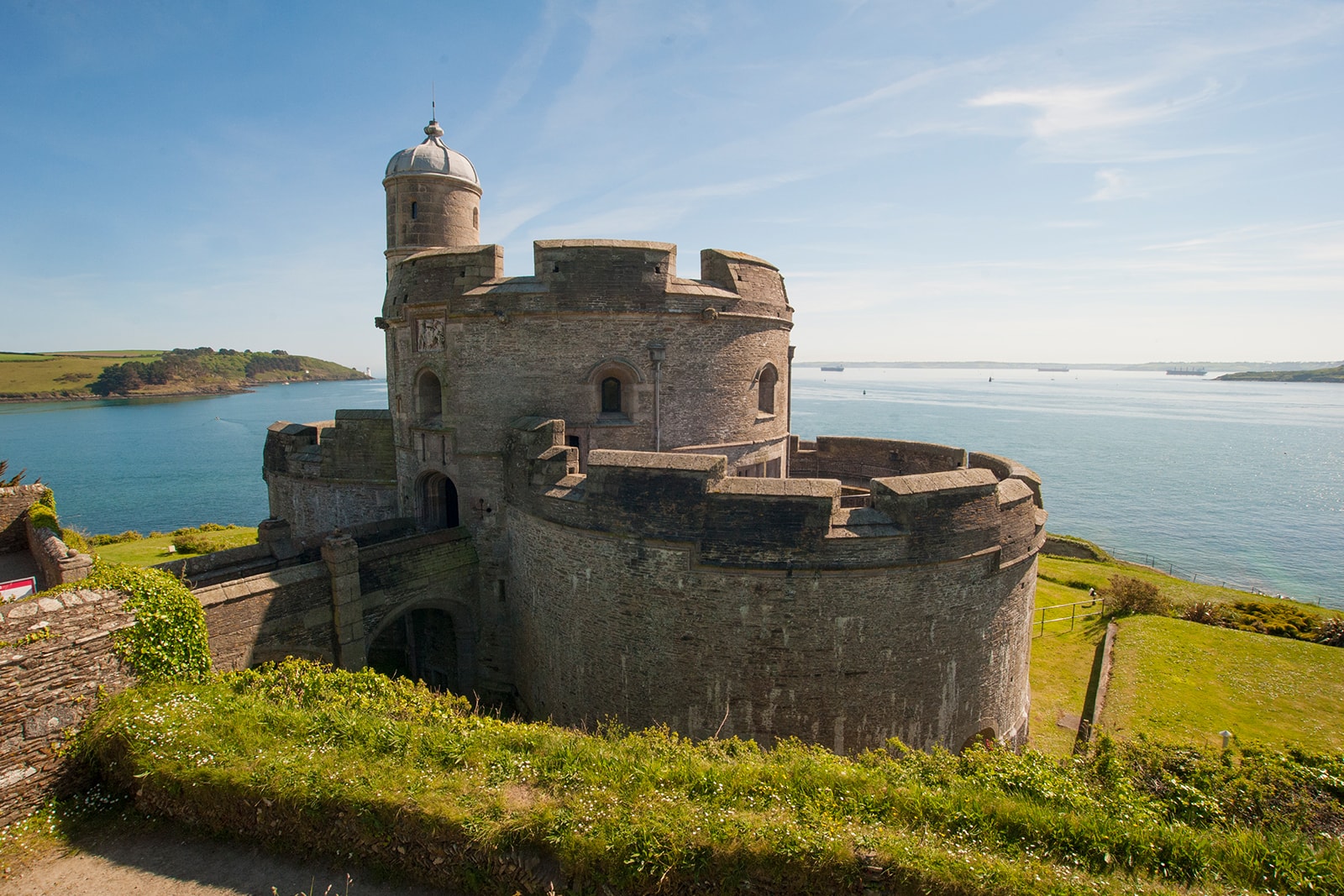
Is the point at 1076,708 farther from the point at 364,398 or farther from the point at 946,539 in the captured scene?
the point at 364,398

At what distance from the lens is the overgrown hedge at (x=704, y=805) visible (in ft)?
19.2

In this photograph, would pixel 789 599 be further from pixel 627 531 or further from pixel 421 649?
pixel 421 649

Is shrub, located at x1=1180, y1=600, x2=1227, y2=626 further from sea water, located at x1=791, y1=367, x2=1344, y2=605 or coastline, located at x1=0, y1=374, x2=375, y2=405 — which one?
coastline, located at x1=0, y1=374, x2=375, y2=405

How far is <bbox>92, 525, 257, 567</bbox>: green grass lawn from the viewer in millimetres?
26812

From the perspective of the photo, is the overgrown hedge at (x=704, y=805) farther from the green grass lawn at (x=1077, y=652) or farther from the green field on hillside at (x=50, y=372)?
the green field on hillside at (x=50, y=372)

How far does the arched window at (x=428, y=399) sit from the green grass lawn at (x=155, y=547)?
1491 cm

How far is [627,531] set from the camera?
11016mm

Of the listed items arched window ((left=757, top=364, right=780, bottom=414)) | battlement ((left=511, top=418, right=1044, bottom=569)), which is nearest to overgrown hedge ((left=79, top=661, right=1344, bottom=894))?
battlement ((left=511, top=418, right=1044, bottom=569))

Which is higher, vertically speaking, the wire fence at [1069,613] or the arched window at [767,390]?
the arched window at [767,390]

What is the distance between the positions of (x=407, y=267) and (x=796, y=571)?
423 inches

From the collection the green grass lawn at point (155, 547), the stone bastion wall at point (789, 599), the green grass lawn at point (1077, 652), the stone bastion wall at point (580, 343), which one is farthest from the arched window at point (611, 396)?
the green grass lawn at point (155, 547)

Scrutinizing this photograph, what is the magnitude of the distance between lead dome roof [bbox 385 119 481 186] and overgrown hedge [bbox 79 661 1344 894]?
1267cm

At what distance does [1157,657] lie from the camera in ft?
60.3

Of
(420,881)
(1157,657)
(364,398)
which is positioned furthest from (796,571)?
(364,398)
